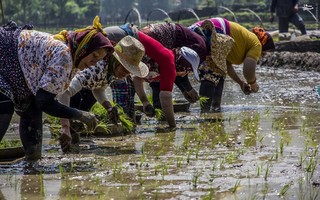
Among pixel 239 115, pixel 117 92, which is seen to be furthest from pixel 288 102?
pixel 117 92

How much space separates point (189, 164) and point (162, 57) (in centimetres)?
192

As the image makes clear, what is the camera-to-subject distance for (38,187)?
4801 mm

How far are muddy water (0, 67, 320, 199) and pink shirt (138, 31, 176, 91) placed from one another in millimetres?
464

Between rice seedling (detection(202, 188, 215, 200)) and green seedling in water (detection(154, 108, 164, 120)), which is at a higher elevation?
rice seedling (detection(202, 188, 215, 200))

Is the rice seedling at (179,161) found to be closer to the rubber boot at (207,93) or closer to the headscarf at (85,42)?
the headscarf at (85,42)

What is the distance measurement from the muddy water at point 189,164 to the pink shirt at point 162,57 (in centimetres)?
46

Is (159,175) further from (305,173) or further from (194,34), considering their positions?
(194,34)

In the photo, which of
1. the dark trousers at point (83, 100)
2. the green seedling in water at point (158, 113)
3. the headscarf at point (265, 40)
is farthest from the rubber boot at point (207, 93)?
the dark trousers at point (83, 100)

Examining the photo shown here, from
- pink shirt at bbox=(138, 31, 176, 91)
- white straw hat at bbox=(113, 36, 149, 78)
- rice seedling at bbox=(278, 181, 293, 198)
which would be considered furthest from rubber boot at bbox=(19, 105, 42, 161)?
rice seedling at bbox=(278, 181, 293, 198)

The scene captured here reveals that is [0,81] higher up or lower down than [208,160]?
higher up

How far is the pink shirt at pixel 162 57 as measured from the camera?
7.14 m

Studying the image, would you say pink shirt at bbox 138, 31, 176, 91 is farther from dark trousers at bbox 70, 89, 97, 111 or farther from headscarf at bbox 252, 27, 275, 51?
headscarf at bbox 252, 27, 275, 51

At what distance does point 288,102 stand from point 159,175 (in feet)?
→ 16.8

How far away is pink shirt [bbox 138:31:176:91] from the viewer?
23.4 ft
